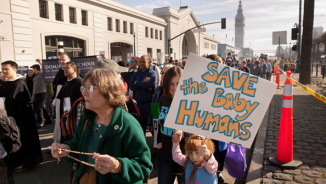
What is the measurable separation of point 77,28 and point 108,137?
2474 cm

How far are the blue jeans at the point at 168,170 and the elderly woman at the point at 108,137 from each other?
940 mm

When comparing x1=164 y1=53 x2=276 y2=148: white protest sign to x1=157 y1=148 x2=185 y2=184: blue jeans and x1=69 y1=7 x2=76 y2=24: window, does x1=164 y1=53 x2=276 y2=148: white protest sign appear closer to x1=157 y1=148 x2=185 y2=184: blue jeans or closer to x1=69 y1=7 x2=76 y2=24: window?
x1=157 y1=148 x2=185 y2=184: blue jeans

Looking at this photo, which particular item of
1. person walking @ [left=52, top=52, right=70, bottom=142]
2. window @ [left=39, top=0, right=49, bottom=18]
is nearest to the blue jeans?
person walking @ [left=52, top=52, right=70, bottom=142]

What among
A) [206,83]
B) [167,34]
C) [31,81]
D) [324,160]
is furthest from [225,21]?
[206,83]

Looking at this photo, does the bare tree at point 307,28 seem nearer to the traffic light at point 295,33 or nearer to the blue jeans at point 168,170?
the traffic light at point 295,33

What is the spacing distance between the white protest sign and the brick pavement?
1887 mm

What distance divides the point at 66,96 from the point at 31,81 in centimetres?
501

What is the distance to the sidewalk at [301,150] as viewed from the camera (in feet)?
12.0

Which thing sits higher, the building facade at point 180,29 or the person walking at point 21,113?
the building facade at point 180,29

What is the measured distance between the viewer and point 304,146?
496 cm

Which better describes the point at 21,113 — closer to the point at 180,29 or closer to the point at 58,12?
the point at 58,12

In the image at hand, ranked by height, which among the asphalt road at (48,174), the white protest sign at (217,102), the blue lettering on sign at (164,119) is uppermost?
the white protest sign at (217,102)

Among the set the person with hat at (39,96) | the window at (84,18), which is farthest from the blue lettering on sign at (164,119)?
the window at (84,18)

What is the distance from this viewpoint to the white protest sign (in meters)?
2.15
